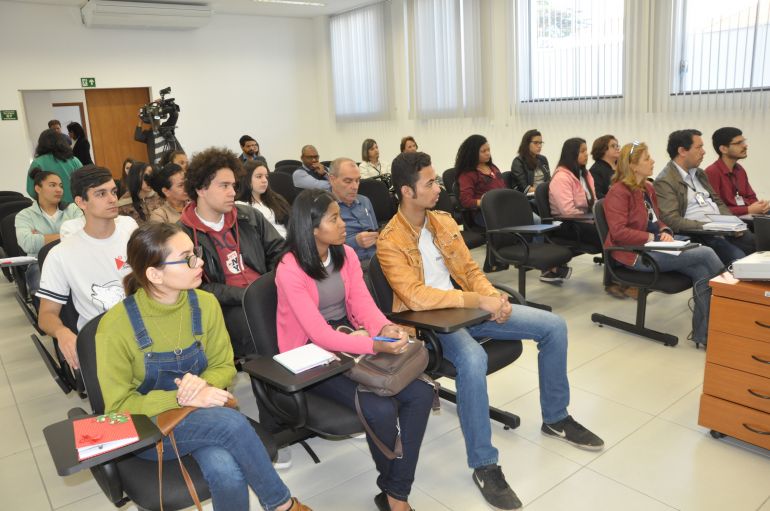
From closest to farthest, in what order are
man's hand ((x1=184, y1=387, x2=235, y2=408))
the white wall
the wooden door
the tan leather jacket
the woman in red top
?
man's hand ((x1=184, y1=387, x2=235, y2=408))
the tan leather jacket
the woman in red top
the white wall
the wooden door

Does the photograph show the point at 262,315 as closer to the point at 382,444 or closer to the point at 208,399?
the point at 208,399

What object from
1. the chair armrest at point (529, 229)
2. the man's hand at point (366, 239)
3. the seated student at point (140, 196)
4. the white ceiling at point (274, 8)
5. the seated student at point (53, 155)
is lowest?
the chair armrest at point (529, 229)

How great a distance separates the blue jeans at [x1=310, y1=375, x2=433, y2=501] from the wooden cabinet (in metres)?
1.34

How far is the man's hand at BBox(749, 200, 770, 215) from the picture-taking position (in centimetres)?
428

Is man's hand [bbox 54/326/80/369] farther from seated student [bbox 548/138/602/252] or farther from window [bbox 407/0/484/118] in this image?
window [bbox 407/0/484/118]

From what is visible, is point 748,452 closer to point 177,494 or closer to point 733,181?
point 177,494

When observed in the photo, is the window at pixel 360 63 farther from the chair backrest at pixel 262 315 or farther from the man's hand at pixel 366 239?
the chair backrest at pixel 262 315

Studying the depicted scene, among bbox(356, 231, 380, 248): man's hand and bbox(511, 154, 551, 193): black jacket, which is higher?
bbox(511, 154, 551, 193): black jacket

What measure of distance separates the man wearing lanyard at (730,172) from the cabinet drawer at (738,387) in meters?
2.46

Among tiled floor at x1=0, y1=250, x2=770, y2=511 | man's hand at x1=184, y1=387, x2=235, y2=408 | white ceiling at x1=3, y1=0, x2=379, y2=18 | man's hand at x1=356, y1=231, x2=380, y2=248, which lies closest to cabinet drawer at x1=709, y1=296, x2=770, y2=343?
tiled floor at x1=0, y1=250, x2=770, y2=511

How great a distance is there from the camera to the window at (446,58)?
7.92m

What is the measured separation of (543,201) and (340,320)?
2.88m

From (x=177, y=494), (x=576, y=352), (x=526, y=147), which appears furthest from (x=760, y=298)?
(x=526, y=147)

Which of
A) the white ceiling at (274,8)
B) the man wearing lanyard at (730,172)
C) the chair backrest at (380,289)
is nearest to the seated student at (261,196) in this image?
the chair backrest at (380,289)
